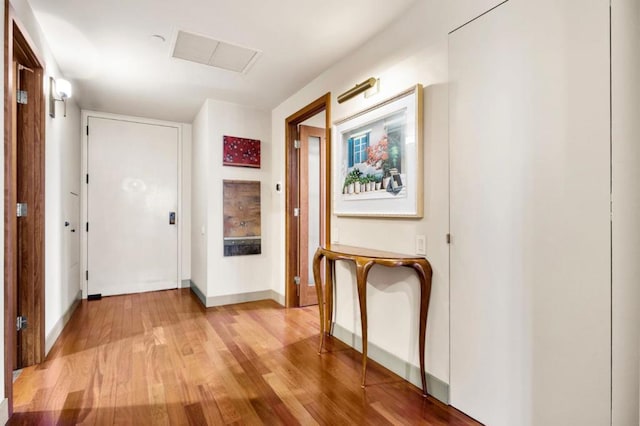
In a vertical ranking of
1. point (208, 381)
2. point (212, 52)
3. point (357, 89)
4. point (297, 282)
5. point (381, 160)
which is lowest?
point (208, 381)

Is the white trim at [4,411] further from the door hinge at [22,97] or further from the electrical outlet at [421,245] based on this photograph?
the electrical outlet at [421,245]

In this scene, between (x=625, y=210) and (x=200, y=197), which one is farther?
(x=200, y=197)

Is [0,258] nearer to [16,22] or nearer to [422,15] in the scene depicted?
[16,22]

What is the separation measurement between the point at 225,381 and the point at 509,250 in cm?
190

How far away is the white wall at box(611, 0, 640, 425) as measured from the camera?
A: 1.25m

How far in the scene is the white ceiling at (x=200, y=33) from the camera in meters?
2.21

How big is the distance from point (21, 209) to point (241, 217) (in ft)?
7.01

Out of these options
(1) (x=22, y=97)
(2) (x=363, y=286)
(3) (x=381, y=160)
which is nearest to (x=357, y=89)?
(3) (x=381, y=160)

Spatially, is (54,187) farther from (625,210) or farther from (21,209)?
(625,210)

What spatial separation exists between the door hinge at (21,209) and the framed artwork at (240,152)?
A: 1995mm

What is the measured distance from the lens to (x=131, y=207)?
4680 mm

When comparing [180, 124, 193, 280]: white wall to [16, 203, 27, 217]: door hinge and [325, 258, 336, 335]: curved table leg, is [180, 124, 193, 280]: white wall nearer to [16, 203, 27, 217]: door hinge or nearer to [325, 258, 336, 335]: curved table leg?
[16, 203, 27, 217]: door hinge

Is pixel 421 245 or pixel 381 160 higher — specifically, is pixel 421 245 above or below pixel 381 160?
below

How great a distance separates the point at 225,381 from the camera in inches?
88.2
